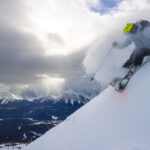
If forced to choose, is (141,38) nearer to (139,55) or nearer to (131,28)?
(131,28)

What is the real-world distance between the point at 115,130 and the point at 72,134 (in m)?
1.47

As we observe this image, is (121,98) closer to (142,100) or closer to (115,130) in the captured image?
(142,100)

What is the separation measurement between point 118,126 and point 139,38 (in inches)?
152

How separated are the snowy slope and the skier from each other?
928 mm

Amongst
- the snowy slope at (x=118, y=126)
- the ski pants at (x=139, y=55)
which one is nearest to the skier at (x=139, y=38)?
the ski pants at (x=139, y=55)

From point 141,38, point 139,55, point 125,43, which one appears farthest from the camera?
point 125,43

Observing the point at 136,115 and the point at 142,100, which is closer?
the point at 136,115

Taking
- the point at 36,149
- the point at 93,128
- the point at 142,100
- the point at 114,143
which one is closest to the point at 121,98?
the point at 142,100

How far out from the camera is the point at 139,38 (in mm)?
6004

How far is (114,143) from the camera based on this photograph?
129 inches

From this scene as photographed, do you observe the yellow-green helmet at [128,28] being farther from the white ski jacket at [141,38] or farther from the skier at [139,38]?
the white ski jacket at [141,38]

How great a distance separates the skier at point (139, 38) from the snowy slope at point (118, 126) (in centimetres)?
93

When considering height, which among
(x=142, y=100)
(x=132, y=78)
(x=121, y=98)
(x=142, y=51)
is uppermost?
(x=142, y=51)

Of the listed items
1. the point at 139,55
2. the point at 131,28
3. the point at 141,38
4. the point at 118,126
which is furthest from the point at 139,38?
the point at 118,126
